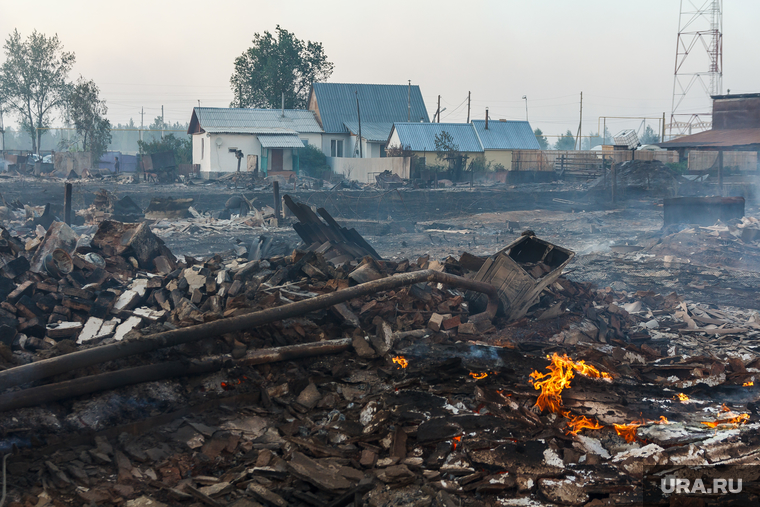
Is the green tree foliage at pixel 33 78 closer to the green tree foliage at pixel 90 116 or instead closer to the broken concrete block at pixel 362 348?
the green tree foliage at pixel 90 116

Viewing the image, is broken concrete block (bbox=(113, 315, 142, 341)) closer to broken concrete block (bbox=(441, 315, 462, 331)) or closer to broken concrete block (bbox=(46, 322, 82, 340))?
broken concrete block (bbox=(46, 322, 82, 340))

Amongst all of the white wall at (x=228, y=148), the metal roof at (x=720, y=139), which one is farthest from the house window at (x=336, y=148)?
the metal roof at (x=720, y=139)

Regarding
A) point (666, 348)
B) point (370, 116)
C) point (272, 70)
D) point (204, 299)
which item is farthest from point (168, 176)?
point (666, 348)

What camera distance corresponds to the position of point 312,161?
40469 millimetres

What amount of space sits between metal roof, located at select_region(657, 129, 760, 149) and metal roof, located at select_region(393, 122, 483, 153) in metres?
16.9

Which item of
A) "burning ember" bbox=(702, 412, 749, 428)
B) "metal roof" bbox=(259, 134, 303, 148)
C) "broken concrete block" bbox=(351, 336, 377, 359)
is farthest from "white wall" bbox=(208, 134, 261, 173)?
"burning ember" bbox=(702, 412, 749, 428)

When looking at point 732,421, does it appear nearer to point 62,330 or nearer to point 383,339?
point 383,339

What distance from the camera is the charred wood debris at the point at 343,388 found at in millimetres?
3895

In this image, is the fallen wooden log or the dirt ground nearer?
the fallen wooden log

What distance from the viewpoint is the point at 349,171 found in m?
37.5

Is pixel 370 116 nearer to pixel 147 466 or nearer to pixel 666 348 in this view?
pixel 666 348

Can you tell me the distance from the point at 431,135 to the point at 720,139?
19.7 m

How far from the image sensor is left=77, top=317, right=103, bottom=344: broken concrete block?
19.8ft

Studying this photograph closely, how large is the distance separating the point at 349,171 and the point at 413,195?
1216 cm
